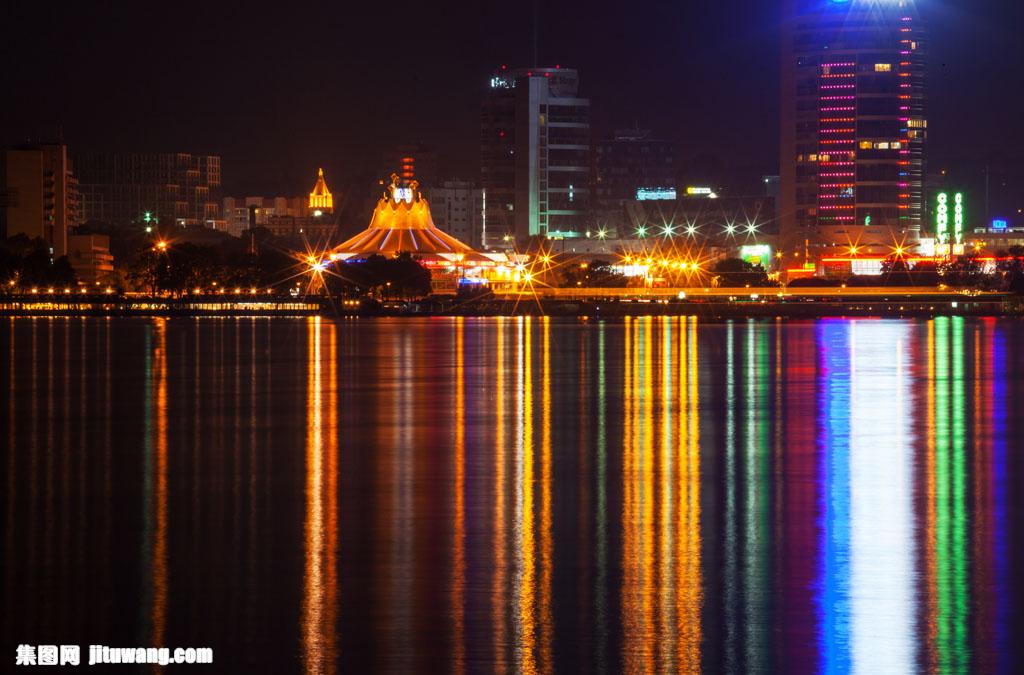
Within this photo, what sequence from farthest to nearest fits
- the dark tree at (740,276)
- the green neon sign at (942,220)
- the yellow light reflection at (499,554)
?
1. the green neon sign at (942,220)
2. the dark tree at (740,276)
3. the yellow light reflection at (499,554)

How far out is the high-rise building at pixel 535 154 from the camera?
161 meters

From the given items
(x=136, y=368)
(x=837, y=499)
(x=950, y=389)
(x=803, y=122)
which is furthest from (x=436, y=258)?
(x=837, y=499)

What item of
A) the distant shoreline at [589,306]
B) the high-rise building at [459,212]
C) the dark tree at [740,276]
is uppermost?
the high-rise building at [459,212]

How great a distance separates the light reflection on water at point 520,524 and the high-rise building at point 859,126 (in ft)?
371

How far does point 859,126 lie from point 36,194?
70.2 m

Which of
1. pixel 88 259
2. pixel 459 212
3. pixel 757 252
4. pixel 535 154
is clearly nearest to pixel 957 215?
pixel 757 252

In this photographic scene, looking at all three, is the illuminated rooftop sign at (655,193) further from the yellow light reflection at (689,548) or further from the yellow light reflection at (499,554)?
the yellow light reflection at (499,554)

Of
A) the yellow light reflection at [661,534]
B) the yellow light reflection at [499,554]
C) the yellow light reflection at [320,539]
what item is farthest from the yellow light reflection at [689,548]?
the yellow light reflection at [320,539]

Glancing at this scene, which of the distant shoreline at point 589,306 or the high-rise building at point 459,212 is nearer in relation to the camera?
the distant shoreline at point 589,306

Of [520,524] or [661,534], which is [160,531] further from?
[661,534]

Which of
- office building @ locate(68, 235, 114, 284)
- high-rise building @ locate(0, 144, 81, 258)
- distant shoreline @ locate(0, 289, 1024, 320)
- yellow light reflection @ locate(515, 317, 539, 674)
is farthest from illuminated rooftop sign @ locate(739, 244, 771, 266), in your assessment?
yellow light reflection @ locate(515, 317, 539, 674)

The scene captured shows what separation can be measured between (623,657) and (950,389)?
2524 centimetres

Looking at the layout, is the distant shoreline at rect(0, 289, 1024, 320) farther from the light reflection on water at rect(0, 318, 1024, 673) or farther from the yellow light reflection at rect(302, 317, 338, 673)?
the yellow light reflection at rect(302, 317, 338, 673)

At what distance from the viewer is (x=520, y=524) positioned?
15.7m
